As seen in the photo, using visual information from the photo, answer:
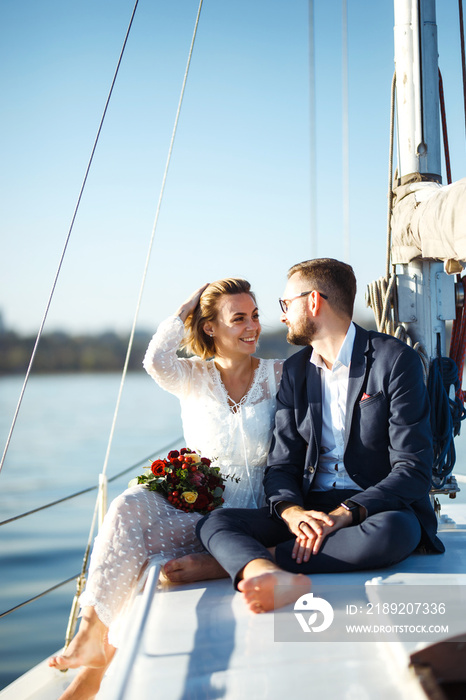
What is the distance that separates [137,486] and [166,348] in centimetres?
62

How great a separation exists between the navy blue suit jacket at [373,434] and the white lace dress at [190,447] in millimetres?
200

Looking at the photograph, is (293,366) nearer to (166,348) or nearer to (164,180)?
(166,348)

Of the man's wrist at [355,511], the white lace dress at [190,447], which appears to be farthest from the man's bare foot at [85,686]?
the man's wrist at [355,511]

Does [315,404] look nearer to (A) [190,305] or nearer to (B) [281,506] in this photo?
(B) [281,506]

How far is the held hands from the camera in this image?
214cm

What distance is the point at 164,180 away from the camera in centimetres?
378

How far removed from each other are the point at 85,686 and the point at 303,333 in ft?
4.81

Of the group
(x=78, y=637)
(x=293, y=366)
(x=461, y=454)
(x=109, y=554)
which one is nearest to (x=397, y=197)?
(x=293, y=366)

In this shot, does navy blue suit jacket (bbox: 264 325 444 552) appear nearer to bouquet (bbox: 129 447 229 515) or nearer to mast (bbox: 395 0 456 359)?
bouquet (bbox: 129 447 229 515)

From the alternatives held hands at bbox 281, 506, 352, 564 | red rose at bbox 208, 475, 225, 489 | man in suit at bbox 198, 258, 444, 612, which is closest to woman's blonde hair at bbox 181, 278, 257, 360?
man in suit at bbox 198, 258, 444, 612

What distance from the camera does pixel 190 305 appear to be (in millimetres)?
3029

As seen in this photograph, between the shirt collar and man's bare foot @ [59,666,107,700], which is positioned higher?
the shirt collar

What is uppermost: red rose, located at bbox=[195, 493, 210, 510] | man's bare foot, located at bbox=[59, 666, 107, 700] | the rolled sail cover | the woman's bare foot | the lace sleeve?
the rolled sail cover

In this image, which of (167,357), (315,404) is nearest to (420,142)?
(315,404)
